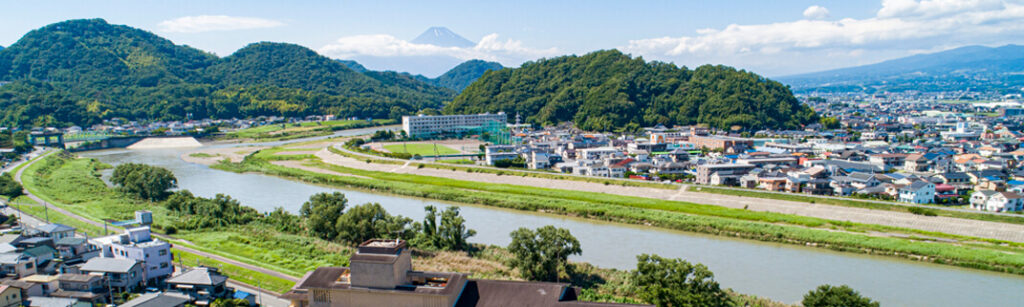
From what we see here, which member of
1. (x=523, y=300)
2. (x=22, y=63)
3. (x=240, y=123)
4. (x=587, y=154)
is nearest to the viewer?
(x=523, y=300)

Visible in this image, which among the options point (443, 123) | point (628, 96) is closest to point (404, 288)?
point (443, 123)

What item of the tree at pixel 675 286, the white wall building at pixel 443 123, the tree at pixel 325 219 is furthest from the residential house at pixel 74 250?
the white wall building at pixel 443 123

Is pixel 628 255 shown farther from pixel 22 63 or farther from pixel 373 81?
pixel 22 63

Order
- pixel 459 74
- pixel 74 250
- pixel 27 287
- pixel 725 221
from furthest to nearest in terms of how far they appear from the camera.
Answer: pixel 459 74 → pixel 725 221 → pixel 74 250 → pixel 27 287

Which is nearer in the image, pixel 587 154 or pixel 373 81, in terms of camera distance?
pixel 587 154

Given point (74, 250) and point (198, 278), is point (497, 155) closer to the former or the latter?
point (74, 250)

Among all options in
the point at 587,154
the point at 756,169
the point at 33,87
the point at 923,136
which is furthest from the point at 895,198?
the point at 33,87
